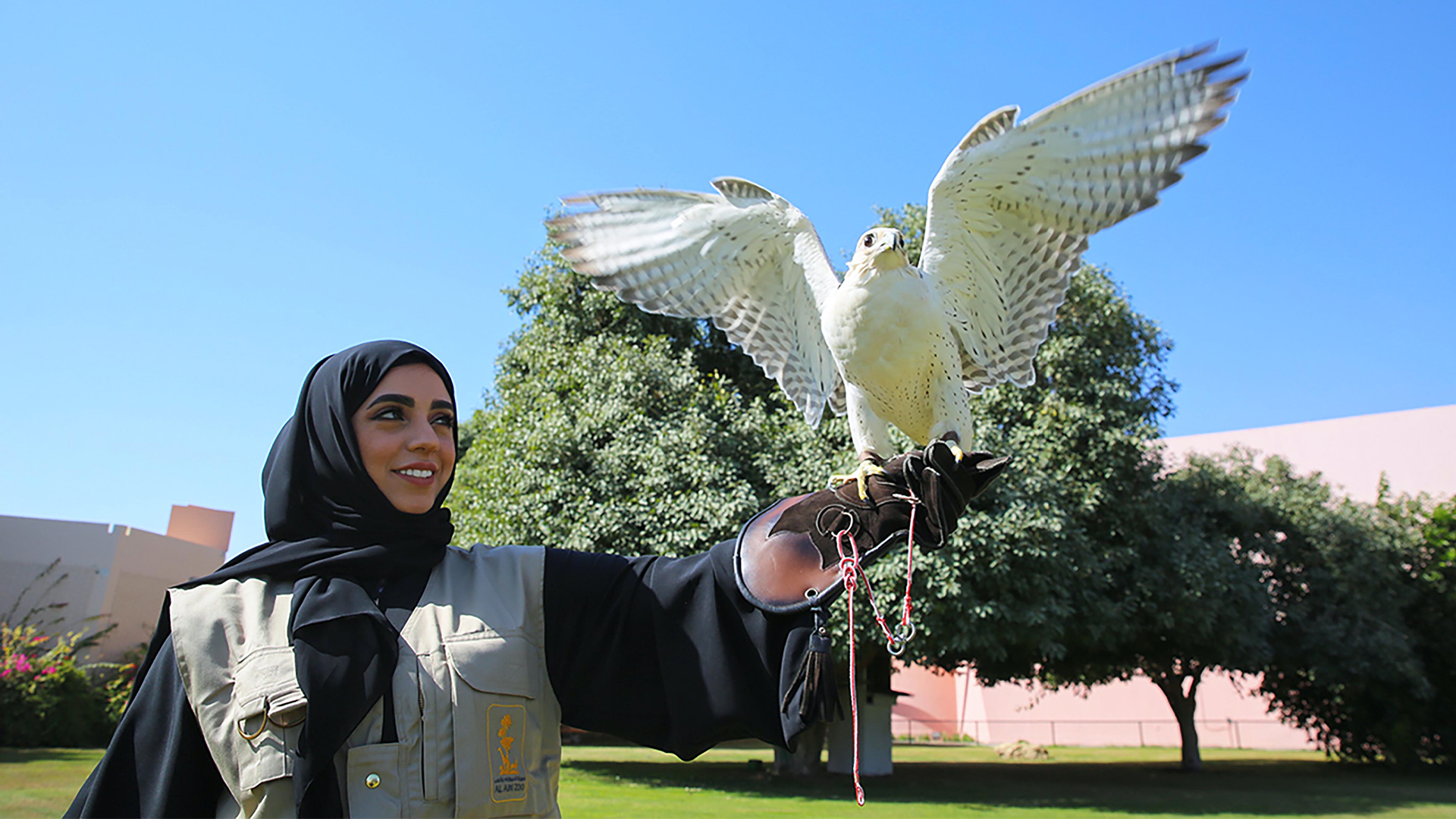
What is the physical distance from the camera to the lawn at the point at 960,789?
959cm

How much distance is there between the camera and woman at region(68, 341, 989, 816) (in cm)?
154

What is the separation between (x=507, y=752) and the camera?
162cm

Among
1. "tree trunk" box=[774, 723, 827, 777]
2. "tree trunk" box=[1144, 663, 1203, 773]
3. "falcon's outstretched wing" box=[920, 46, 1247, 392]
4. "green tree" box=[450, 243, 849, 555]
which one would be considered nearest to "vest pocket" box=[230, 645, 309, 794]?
"falcon's outstretched wing" box=[920, 46, 1247, 392]

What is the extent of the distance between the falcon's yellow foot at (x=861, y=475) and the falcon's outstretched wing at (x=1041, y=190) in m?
0.68

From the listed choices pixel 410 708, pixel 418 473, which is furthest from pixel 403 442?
pixel 410 708

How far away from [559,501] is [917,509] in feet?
31.5

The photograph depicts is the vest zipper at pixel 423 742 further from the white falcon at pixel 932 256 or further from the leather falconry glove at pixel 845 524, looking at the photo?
the white falcon at pixel 932 256

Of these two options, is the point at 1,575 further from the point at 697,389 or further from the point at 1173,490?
the point at 1173,490

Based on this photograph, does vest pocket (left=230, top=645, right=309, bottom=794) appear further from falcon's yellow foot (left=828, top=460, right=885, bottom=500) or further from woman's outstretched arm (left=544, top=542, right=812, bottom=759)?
falcon's yellow foot (left=828, top=460, right=885, bottom=500)

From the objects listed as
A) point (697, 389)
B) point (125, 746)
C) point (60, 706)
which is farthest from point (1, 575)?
point (125, 746)

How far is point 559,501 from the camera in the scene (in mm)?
11125

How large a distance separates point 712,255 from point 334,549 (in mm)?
1742

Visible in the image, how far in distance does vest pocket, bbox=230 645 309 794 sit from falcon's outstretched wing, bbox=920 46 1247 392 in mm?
2066

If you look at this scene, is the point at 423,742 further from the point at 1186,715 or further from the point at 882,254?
the point at 1186,715
